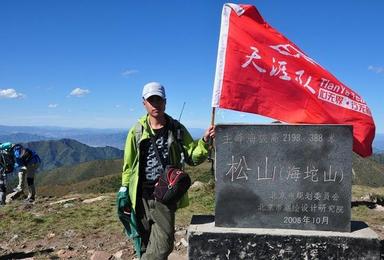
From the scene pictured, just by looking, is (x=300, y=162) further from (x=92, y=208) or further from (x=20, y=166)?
(x=20, y=166)

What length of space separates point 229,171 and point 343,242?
65.1 inches

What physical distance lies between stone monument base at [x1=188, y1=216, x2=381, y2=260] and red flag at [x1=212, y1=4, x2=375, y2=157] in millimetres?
1145

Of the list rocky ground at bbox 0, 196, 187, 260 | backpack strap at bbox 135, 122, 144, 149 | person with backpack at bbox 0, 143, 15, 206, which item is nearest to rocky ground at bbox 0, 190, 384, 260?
rocky ground at bbox 0, 196, 187, 260

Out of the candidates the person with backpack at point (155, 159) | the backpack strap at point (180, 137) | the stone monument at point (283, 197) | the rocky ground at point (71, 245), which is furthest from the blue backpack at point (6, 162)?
the stone monument at point (283, 197)

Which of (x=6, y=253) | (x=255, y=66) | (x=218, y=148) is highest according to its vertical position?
(x=255, y=66)

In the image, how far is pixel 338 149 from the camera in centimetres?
565

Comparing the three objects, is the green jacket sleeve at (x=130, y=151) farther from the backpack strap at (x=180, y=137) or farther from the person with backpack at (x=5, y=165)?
the person with backpack at (x=5, y=165)

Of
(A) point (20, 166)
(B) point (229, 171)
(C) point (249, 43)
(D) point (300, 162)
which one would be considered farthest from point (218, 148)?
(A) point (20, 166)

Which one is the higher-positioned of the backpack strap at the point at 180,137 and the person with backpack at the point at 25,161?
the backpack strap at the point at 180,137

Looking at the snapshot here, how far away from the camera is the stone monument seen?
5.65m

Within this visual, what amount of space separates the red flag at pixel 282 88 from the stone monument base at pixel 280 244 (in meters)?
1.15

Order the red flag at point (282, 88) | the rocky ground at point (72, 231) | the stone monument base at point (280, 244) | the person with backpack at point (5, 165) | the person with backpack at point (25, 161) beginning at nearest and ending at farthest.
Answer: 1. the stone monument base at point (280, 244)
2. the red flag at point (282, 88)
3. the rocky ground at point (72, 231)
4. the person with backpack at point (5, 165)
5. the person with backpack at point (25, 161)

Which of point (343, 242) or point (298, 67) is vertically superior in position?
point (298, 67)

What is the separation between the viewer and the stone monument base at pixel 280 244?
5.63 m
